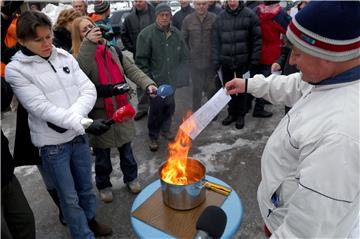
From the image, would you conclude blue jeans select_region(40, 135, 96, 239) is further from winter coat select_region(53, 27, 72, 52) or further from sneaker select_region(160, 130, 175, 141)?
sneaker select_region(160, 130, 175, 141)

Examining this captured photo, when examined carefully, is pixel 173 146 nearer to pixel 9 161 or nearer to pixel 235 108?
pixel 9 161

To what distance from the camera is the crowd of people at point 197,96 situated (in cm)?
128

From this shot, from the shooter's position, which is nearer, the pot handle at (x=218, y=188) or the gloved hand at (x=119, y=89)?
the pot handle at (x=218, y=188)

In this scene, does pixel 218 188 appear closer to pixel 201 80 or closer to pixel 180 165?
pixel 180 165

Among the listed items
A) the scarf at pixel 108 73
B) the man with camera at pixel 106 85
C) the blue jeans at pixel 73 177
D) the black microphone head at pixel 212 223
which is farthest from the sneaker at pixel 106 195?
the black microphone head at pixel 212 223

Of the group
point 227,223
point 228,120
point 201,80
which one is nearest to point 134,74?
point 227,223

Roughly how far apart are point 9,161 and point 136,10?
453 centimetres

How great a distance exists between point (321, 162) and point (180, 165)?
1.26 metres

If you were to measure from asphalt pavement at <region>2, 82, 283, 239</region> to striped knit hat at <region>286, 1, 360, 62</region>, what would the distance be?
2387 millimetres

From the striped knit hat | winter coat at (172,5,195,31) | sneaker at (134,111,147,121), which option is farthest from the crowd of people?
winter coat at (172,5,195,31)

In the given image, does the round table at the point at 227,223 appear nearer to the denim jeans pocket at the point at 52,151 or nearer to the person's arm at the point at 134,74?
the denim jeans pocket at the point at 52,151

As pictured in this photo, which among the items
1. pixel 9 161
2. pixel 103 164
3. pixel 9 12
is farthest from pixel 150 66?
pixel 9 161

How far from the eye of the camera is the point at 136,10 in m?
6.07

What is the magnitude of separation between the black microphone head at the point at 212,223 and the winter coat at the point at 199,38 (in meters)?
4.47
